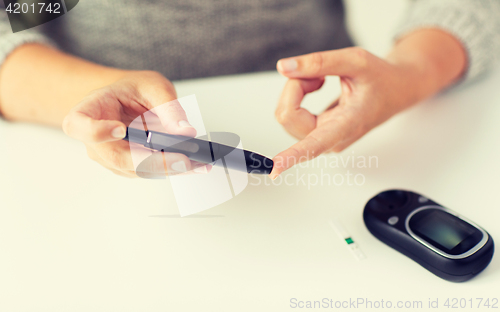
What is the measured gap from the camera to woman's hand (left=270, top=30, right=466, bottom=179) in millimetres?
325

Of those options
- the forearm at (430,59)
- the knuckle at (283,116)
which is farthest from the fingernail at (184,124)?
the forearm at (430,59)

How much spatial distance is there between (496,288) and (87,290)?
0.96ft

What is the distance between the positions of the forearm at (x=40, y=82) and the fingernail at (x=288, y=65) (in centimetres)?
20

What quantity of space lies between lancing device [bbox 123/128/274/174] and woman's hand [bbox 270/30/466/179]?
17 millimetres

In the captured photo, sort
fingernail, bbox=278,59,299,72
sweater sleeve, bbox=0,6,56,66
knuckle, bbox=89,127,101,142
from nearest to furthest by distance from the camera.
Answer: knuckle, bbox=89,127,101,142 → fingernail, bbox=278,59,299,72 → sweater sleeve, bbox=0,6,56,66

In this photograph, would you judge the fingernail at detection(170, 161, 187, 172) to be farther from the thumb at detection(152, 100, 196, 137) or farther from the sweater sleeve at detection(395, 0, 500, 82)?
the sweater sleeve at detection(395, 0, 500, 82)

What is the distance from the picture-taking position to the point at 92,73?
1.29ft

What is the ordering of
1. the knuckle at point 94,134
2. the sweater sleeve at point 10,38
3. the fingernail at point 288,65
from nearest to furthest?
the knuckle at point 94,134 → the fingernail at point 288,65 → the sweater sleeve at point 10,38

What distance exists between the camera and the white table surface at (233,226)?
253mm

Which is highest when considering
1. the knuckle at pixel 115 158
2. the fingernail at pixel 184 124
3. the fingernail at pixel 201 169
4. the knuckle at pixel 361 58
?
the knuckle at pixel 361 58

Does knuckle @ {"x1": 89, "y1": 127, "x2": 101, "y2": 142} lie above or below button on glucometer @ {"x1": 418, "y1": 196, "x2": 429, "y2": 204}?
above

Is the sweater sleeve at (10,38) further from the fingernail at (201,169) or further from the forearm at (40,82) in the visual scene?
the fingernail at (201,169)

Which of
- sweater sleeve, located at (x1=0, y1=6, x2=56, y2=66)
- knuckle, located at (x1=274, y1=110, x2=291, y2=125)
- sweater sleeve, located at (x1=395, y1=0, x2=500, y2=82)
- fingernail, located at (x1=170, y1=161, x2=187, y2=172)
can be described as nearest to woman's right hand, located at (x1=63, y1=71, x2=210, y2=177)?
fingernail, located at (x1=170, y1=161, x2=187, y2=172)

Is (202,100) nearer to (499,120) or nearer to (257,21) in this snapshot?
(257,21)
